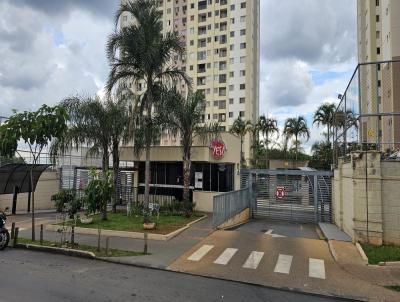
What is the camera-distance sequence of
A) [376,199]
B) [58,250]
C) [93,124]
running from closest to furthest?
[58,250] → [376,199] → [93,124]

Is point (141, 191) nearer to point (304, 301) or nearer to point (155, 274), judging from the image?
point (155, 274)

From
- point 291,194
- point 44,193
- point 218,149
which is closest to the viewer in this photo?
point 218,149

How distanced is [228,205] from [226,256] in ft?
21.8

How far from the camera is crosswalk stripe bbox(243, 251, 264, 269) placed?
9.90 meters

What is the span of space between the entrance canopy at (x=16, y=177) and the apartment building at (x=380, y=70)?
57.0 ft

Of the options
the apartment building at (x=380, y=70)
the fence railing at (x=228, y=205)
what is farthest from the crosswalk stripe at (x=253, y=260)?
the apartment building at (x=380, y=70)

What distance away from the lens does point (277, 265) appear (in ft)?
32.7

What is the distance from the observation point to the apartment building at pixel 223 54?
228 ft

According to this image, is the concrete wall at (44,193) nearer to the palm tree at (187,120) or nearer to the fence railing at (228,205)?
the palm tree at (187,120)

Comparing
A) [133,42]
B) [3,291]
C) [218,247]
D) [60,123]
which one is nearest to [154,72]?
[133,42]

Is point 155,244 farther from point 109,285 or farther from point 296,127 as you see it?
point 296,127

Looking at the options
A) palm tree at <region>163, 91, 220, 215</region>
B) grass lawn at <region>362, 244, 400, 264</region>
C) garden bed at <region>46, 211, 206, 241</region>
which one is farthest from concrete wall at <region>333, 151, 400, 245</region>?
palm tree at <region>163, 91, 220, 215</region>

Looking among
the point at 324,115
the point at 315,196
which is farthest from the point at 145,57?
the point at 324,115

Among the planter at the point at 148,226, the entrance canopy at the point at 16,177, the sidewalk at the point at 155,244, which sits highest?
the entrance canopy at the point at 16,177
